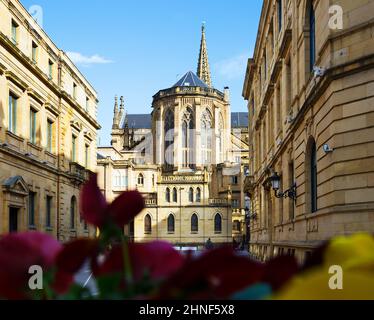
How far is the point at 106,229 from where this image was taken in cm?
93

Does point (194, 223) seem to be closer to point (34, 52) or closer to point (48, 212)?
point (48, 212)

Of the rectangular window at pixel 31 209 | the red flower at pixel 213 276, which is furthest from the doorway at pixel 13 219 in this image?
the red flower at pixel 213 276

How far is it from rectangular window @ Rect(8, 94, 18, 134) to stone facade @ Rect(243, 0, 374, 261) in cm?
1087

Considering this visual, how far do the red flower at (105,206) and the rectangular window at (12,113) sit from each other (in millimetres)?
22130

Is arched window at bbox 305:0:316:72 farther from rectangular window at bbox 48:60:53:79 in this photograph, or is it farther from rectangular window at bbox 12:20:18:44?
rectangular window at bbox 48:60:53:79

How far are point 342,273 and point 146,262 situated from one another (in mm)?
311

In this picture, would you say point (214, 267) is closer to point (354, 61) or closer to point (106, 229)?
point (106, 229)

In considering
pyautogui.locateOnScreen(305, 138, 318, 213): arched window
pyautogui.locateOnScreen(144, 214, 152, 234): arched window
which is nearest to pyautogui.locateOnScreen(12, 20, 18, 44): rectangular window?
pyautogui.locateOnScreen(305, 138, 318, 213): arched window

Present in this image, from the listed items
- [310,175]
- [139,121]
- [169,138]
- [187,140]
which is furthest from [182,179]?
[310,175]

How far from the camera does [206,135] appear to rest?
7944 centimetres

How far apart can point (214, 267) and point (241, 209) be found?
7621 cm

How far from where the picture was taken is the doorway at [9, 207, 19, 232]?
22.3m

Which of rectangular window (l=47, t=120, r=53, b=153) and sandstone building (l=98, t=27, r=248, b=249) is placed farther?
sandstone building (l=98, t=27, r=248, b=249)

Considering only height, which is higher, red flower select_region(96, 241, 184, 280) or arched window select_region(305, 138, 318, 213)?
arched window select_region(305, 138, 318, 213)
